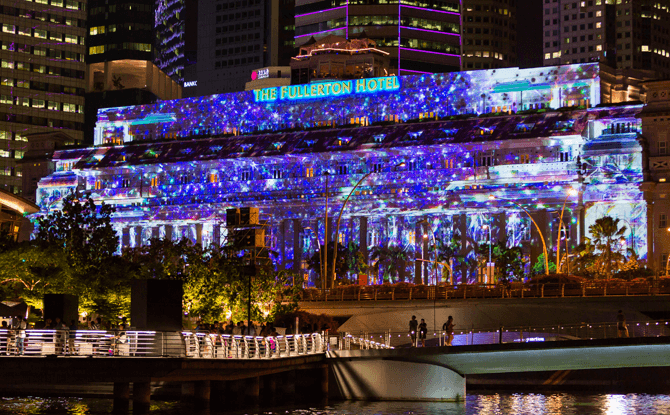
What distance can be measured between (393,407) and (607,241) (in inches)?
3345

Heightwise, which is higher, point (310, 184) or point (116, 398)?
point (310, 184)

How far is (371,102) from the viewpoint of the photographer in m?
177

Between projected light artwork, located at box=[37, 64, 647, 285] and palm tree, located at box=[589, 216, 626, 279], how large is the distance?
4.25 m

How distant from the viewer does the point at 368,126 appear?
170m

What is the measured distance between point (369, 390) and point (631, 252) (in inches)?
3445

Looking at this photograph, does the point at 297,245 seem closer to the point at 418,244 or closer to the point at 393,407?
the point at 418,244

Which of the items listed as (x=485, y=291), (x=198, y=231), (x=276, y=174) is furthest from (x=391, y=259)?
(x=485, y=291)

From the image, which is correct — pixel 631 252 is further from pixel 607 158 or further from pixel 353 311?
pixel 353 311

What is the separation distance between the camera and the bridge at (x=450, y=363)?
207 ft

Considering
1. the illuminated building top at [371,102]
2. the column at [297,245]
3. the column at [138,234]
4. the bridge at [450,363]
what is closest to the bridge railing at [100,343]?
the bridge at [450,363]

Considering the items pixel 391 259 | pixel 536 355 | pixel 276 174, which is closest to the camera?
pixel 536 355

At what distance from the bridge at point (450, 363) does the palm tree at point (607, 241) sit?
70.0 metres

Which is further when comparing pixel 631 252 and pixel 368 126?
pixel 368 126

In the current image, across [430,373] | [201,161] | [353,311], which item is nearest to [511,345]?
[430,373]
